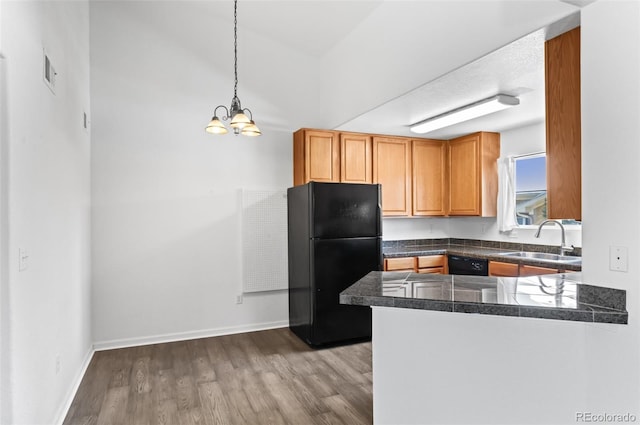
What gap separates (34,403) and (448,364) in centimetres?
211

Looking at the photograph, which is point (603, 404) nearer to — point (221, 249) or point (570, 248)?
point (570, 248)

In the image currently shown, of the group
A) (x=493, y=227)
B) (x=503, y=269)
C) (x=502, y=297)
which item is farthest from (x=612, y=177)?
(x=493, y=227)

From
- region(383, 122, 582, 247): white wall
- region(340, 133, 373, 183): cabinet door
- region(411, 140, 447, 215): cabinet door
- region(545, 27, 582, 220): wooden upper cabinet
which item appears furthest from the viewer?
region(411, 140, 447, 215): cabinet door

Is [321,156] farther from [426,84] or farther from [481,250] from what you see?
[481,250]

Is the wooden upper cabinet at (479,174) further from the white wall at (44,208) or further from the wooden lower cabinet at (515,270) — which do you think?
the white wall at (44,208)

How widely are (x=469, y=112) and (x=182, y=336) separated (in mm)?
3696

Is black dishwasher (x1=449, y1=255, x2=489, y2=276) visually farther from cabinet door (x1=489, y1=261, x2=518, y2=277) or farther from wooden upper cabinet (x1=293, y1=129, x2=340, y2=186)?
wooden upper cabinet (x1=293, y1=129, x2=340, y2=186)

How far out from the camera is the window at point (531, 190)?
423cm

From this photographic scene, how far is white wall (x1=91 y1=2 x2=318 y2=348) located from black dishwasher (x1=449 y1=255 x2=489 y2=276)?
2.07 metres

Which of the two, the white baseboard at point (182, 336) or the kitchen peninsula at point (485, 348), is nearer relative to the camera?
the kitchen peninsula at point (485, 348)

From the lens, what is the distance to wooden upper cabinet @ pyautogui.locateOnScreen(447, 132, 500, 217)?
14.9 ft

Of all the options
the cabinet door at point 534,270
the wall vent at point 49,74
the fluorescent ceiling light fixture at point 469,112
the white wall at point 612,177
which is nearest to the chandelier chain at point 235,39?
the wall vent at point 49,74

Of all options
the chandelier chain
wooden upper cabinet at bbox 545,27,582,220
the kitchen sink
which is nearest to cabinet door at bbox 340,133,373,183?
the chandelier chain

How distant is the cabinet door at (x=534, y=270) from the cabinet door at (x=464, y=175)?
114 cm
